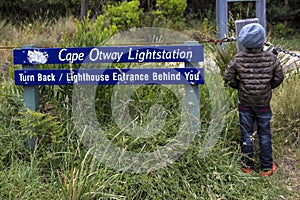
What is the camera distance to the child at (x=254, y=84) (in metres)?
4.23

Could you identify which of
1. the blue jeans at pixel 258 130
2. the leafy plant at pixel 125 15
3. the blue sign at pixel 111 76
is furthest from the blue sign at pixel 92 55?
the leafy plant at pixel 125 15

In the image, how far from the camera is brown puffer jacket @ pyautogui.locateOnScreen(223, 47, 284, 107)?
4230mm

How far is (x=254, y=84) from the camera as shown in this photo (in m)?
4.25

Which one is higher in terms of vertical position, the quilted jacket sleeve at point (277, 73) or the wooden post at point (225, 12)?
the wooden post at point (225, 12)

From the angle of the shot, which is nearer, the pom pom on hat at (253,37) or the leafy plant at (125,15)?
the pom pom on hat at (253,37)

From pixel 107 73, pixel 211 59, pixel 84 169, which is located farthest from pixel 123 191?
pixel 211 59

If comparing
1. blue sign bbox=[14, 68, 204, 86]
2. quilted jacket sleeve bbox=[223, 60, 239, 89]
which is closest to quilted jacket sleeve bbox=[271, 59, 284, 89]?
quilted jacket sleeve bbox=[223, 60, 239, 89]

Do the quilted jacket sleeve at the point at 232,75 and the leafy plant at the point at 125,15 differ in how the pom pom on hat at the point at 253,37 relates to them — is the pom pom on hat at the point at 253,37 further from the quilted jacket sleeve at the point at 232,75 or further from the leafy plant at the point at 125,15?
the leafy plant at the point at 125,15

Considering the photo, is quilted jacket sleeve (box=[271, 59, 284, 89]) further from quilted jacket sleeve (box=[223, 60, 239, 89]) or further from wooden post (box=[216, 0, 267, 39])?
wooden post (box=[216, 0, 267, 39])

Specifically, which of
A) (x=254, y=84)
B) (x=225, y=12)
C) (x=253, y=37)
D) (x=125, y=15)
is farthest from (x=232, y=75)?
(x=125, y=15)

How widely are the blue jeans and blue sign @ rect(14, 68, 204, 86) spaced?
52 cm

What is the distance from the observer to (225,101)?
4852 millimetres

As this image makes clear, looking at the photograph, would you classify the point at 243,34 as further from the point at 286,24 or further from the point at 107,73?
the point at 286,24

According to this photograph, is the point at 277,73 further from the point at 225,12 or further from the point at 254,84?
the point at 225,12
